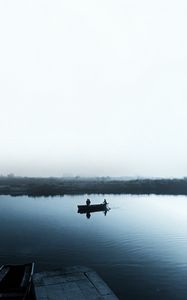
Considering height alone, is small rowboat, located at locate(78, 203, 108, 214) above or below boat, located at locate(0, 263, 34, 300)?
above

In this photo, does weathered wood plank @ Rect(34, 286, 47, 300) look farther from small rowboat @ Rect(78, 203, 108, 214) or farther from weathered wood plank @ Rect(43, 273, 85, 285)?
small rowboat @ Rect(78, 203, 108, 214)

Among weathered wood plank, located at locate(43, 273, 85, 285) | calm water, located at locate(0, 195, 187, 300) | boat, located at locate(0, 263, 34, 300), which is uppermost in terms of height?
weathered wood plank, located at locate(43, 273, 85, 285)

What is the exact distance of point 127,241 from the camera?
36.6m

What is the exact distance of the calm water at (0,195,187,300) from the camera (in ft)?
72.5

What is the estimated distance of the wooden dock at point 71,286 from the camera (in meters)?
14.0

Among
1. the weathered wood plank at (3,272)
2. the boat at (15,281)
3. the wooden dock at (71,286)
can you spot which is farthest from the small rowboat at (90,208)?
the wooden dock at (71,286)

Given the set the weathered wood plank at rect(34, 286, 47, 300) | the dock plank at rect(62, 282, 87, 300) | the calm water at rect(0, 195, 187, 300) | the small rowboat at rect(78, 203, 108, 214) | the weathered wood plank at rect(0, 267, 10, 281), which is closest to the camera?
the dock plank at rect(62, 282, 87, 300)

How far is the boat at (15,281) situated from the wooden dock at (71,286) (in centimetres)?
119

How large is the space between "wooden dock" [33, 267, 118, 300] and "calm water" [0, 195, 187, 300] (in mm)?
3654

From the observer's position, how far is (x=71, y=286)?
1545cm

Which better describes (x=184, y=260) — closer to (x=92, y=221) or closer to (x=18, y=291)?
(x=18, y=291)

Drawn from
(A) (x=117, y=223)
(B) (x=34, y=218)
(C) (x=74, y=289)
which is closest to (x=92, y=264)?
(C) (x=74, y=289)

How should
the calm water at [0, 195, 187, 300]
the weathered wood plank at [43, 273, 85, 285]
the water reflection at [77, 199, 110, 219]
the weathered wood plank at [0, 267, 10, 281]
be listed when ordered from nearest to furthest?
1. the weathered wood plank at [43, 273, 85, 285]
2. the weathered wood plank at [0, 267, 10, 281]
3. the calm water at [0, 195, 187, 300]
4. the water reflection at [77, 199, 110, 219]

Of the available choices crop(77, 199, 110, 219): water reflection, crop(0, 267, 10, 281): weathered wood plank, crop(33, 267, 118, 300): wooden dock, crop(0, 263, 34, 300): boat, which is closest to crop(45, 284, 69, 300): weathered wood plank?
crop(33, 267, 118, 300): wooden dock
